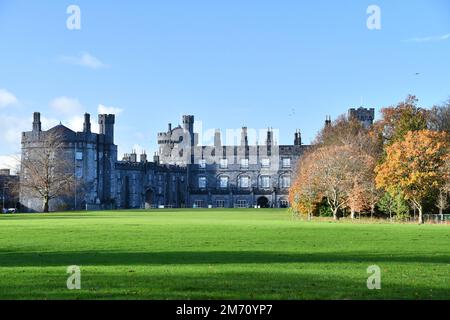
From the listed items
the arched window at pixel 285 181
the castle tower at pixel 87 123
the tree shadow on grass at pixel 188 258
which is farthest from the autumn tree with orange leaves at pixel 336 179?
the arched window at pixel 285 181

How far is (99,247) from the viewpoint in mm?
→ 20812

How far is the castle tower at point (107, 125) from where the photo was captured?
95562 millimetres

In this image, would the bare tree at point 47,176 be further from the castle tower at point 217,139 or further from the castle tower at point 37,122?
the castle tower at point 217,139

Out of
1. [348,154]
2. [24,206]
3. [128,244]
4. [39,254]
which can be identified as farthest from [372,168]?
[24,206]

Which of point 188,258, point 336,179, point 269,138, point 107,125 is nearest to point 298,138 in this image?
point 269,138

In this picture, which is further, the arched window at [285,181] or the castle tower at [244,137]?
the castle tower at [244,137]

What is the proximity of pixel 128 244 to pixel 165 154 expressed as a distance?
103749mm

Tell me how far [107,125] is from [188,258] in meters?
80.4

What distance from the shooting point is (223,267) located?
1534 cm

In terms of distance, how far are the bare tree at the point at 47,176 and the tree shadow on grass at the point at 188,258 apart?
55.0 m

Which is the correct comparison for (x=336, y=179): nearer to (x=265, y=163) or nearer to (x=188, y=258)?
(x=188, y=258)

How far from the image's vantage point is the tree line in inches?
1823

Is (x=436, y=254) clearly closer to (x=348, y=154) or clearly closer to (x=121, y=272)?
(x=121, y=272)

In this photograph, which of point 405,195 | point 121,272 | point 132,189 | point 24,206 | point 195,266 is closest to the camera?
point 121,272
